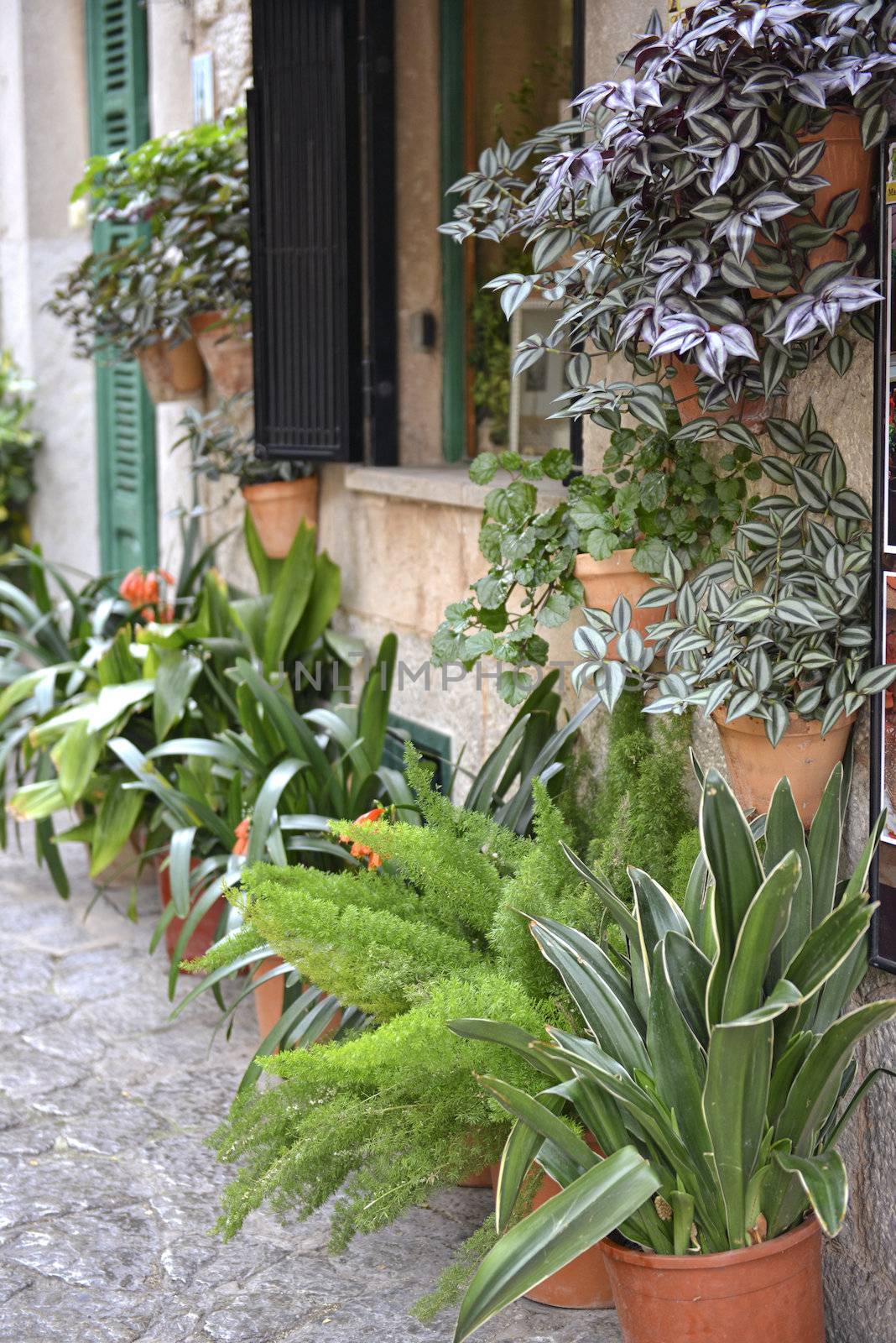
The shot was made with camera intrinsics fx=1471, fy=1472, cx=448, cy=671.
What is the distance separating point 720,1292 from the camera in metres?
2.02

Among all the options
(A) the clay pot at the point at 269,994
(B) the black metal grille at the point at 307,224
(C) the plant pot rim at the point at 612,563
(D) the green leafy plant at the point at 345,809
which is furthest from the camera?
(B) the black metal grille at the point at 307,224

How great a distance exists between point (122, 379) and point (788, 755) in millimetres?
4523

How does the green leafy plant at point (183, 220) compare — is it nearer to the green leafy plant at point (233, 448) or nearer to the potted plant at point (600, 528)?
the green leafy plant at point (233, 448)

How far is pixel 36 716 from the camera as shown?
4621 mm

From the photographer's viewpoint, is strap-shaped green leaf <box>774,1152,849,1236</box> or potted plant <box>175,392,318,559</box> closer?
strap-shaped green leaf <box>774,1152,849,1236</box>

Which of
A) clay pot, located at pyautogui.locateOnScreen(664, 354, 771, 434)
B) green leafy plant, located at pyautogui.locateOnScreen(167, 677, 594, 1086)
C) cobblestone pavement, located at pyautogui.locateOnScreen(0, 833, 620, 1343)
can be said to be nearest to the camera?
clay pot, located at pyautogui.locateOnScreen(664, 354, 771, 434)

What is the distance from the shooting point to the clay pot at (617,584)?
2.73m

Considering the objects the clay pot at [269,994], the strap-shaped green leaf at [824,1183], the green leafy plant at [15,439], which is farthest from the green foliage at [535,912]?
the green leafy plant at [15,439]

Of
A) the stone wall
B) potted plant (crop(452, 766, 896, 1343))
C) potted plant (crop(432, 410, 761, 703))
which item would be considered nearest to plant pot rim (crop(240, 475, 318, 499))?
potted plant (crop(432, 410, 761, 703))

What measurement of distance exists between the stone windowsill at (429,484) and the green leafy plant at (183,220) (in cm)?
73

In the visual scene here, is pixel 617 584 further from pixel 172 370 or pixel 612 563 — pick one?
pixel 172 370

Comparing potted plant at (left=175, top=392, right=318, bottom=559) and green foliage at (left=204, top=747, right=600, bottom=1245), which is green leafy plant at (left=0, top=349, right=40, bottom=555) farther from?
green foliage at (left=204, top=747, right=600, bottom=1245)

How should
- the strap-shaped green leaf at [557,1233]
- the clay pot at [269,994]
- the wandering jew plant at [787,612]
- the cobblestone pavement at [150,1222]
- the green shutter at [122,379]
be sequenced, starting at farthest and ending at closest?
the green shutter at [122,379], the clay pot at [269,994], the cobblestone pavement at [150,1222], the wandering jew plant at [787,612], the strap-shaped green leaf at [557,1233]

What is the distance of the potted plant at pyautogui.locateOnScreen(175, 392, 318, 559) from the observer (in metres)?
4.54
